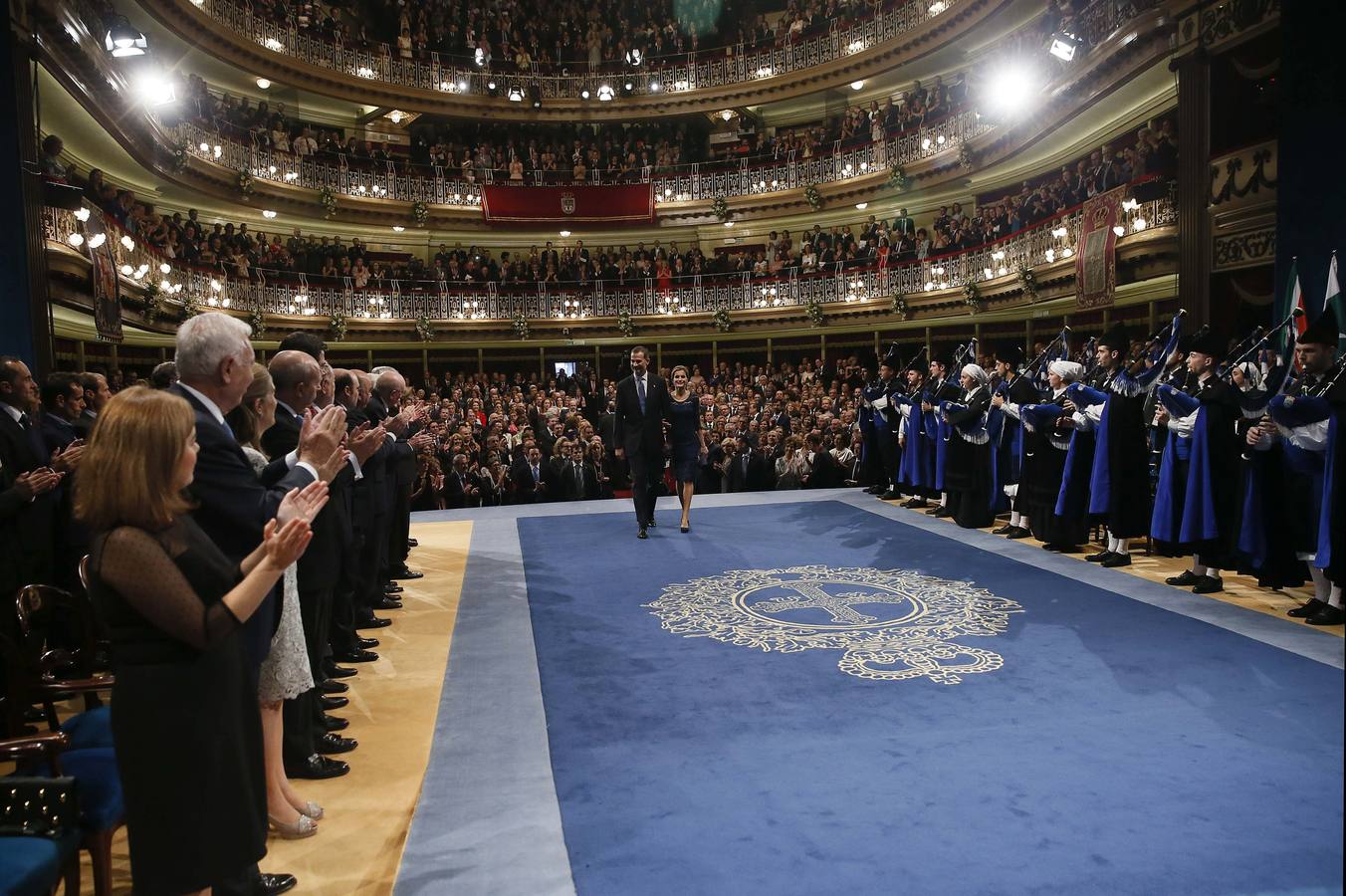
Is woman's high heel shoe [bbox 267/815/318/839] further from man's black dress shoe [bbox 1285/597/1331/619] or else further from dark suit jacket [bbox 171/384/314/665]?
man's black dress shoe [bbox 1285/597/1331/619]

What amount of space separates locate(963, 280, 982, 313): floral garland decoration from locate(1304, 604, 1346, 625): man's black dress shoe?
1342cm

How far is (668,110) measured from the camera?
76.8 ft

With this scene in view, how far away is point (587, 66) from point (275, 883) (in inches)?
980

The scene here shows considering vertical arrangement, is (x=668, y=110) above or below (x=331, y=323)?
above

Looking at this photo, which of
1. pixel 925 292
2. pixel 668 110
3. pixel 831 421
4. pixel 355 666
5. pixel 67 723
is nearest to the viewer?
pixel 67 723

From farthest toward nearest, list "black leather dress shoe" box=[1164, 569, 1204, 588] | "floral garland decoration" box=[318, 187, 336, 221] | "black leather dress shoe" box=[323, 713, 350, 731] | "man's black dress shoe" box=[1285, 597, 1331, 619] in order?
1. "floral garland decoration" box=[318, 187, 336, 221]
2. "black leather dress shoe" box=[1164, 569, 1204, 588]
3. "man's black dress shoe" box=[1285, 597, 1331, 619]
4. "black leather dress shoe" box=[323, 713, 350, 731]

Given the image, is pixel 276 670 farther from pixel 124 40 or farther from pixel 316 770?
pixel 124 40

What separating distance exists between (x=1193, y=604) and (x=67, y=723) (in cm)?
601

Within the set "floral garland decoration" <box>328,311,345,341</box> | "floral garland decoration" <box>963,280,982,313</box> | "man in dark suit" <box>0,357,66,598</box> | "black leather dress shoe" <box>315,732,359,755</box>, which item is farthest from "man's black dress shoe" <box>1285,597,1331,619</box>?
"floral garland decoration" <box>328,311,345,341</box>

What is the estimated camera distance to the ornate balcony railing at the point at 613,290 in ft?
52.4

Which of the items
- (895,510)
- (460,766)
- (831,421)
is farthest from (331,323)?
(460,766)

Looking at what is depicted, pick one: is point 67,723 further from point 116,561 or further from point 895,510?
point 895,510

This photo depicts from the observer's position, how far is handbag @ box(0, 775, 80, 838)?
2209 mm

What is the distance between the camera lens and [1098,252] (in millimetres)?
13125
